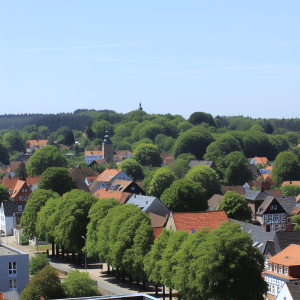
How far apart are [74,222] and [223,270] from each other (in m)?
29.9

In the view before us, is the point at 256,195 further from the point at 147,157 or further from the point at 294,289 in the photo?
the point at 147,157

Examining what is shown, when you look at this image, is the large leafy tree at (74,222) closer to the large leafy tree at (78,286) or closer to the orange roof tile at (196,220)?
the orange roof tile at (196,220)

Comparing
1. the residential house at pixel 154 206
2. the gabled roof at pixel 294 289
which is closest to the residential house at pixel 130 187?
the residential house at pixel 154 206

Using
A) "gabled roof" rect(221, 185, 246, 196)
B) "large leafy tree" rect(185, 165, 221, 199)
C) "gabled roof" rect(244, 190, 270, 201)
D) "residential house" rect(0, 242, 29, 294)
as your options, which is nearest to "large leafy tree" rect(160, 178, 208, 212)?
"gabled roof" rect(244, 190, 270, 201)

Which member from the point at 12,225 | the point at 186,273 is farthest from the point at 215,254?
the point at 12,225

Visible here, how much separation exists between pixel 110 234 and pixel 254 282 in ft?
66.3

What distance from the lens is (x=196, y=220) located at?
2854 inches

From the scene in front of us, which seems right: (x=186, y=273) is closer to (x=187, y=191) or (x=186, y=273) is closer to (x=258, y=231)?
(x=258, y=231)

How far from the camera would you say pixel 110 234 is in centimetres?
6750

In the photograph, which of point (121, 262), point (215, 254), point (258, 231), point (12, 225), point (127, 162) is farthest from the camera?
point (127, 162)

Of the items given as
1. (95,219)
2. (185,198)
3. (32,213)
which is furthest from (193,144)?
(95,219)

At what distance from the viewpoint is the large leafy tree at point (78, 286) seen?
52125mm

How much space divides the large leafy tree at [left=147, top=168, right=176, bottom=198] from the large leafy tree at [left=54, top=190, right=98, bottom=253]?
1517 inches

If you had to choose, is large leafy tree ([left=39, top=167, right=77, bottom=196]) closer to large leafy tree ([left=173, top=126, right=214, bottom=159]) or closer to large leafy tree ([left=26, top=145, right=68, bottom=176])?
large leafy tree ([left=26, top=145, right=68, bottom=176])
